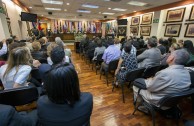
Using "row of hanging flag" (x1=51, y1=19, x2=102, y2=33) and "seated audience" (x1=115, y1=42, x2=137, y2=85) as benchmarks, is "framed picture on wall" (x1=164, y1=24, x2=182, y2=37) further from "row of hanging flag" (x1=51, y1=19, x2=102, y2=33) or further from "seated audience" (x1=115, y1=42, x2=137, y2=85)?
"row of hanging flag" (x1=51, y1=19, x2=102, y2=33)

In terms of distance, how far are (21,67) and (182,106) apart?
9.43 ft

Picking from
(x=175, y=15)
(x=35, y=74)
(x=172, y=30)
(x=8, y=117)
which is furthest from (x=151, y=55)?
(x=175, y=15)

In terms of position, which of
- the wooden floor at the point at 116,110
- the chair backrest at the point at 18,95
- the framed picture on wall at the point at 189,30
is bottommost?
the wooden floor at the point at 116,110

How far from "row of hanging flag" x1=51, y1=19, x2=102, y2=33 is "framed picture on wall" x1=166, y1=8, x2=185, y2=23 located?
1170 centimetres

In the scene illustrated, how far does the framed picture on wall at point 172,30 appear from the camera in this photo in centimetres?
579

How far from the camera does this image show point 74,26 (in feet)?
56.0

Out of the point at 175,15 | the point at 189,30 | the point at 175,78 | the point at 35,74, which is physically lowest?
the point at 35,74

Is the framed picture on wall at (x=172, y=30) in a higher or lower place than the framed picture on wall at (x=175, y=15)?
lower

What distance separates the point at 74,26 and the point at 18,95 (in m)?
17.0

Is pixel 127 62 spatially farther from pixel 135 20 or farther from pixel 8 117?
pixel 135 20

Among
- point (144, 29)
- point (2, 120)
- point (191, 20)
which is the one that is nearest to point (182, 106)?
point (2, 120)

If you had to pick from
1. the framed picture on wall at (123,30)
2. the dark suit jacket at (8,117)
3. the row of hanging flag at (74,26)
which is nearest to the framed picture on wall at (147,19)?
the framed picture on wall at (123,30)

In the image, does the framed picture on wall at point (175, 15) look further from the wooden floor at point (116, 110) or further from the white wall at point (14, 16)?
the white wall at point (14, 16)

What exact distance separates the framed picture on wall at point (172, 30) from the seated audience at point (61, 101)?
266 inches
